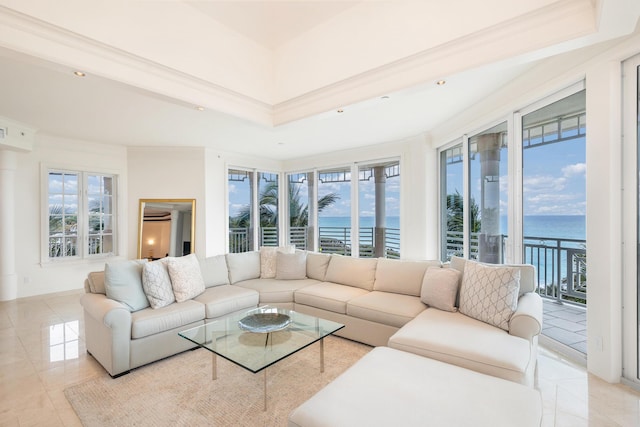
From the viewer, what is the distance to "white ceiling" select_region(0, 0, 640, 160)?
2016mm

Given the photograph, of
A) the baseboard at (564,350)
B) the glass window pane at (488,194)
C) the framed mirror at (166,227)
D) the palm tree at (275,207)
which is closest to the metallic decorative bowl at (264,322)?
the baseboard at (564,350)

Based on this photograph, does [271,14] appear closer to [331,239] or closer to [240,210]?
[240,210]

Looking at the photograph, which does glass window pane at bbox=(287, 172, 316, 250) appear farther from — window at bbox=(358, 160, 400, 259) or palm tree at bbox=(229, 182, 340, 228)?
window at bbox=(358, 160, 400, 259)

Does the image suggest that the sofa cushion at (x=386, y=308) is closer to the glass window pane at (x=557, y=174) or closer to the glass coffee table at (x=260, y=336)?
the glass coffee table at (x=260, y=336)

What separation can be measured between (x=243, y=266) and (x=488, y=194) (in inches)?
A: 129

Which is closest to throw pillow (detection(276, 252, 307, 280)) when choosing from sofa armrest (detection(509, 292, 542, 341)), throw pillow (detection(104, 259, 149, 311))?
throw pillow (detection(104, 259, 149, 311))

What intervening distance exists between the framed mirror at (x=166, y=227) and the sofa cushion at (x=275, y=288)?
2397 millimetres

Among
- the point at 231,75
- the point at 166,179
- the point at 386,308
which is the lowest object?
the point at 386,308

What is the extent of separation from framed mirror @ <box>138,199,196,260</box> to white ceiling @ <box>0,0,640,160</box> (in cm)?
142

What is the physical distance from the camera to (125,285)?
2799mm

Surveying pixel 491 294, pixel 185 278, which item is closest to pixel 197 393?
pixel 185 278

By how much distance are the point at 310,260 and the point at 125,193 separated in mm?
3971

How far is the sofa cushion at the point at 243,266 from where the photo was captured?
3959 mm

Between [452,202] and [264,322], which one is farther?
[452,202]
